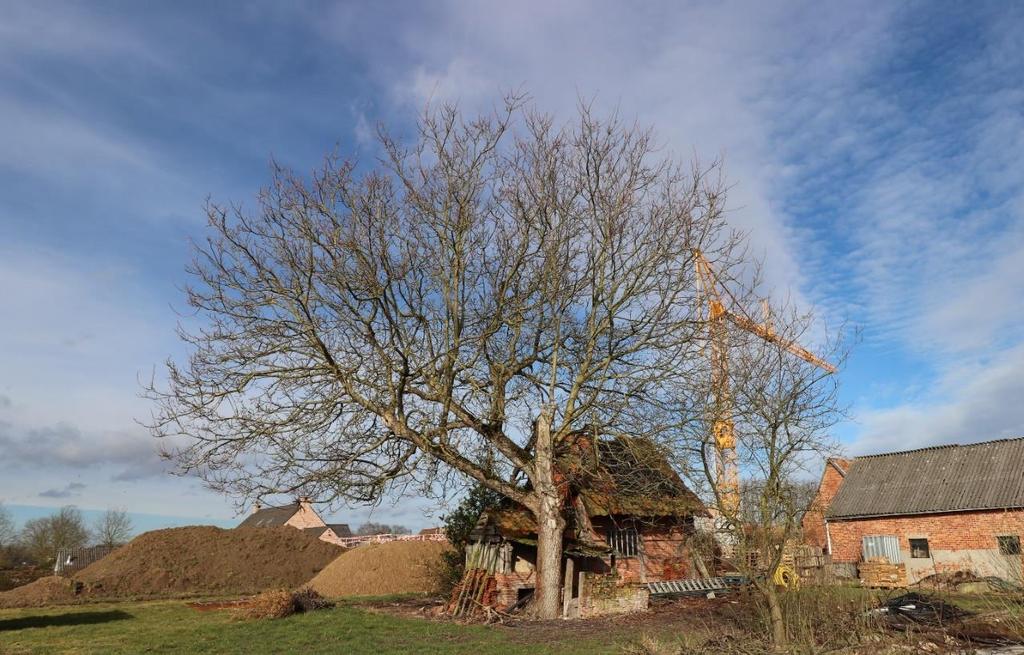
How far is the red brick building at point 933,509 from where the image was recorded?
23.5 m

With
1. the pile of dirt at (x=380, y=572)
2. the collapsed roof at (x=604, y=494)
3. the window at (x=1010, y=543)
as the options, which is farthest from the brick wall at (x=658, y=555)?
the window at (x=1010, y=543)

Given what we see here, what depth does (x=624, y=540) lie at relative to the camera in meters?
21.2

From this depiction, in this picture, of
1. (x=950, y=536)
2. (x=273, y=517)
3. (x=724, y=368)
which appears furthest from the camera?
(x=273, y=517)

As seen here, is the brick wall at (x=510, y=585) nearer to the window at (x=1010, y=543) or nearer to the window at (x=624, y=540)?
the window at (x=624, y=540)

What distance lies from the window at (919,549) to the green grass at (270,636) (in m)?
18.3

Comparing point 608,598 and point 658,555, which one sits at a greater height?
point 658,555

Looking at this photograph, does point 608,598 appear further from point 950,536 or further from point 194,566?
point 194,566

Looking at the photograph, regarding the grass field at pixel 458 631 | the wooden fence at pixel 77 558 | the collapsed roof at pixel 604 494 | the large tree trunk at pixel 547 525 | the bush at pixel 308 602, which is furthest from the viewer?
the wooden fence at pixel 77 558

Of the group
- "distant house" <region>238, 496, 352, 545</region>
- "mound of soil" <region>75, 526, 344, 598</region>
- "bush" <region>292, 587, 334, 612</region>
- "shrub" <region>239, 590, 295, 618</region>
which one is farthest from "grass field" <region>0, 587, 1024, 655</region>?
"distant house" <region>238, 496, 352, 545</region>

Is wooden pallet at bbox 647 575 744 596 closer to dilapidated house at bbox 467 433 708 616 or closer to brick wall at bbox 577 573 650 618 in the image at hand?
dilapidated house at bbox 467 433 708 616

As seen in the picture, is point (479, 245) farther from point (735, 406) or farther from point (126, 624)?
point (126, 624)

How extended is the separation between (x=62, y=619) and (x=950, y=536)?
93.3 feet

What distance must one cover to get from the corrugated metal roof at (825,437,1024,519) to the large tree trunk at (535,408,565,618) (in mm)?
16152

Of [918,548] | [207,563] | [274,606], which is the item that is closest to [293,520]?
[207,563]
